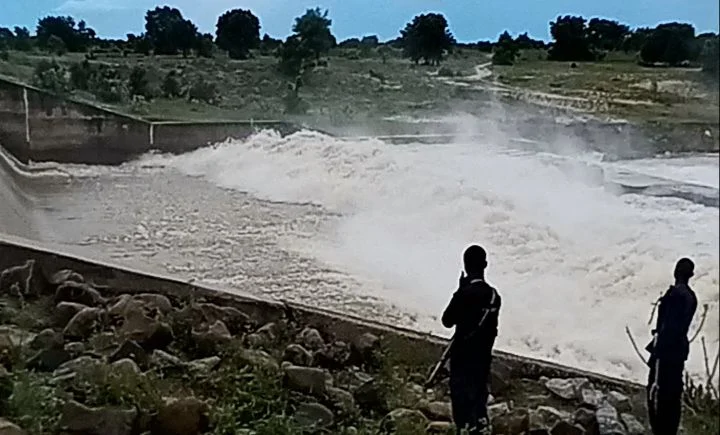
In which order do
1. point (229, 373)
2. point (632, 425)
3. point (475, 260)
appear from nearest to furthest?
point (632, 425) → point (475, 260) → point (229, 373)

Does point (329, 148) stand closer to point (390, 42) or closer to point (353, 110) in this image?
point (353, 110)

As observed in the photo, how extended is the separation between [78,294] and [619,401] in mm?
837

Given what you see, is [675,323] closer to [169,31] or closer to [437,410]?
[437,410]

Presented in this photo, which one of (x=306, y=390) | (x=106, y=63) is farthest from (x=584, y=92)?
(x=106, y=63)

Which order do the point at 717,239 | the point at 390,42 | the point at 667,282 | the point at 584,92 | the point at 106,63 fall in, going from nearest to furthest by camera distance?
the point at 717,239
the point at 667,282
the point at 584,92
the point at 390,42
the point at 106,63

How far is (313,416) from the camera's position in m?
1.12

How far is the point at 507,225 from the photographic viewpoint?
3.81ft

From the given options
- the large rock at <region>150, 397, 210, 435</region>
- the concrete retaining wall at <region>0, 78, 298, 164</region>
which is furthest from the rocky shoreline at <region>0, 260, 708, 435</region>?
the concrete retaining wall at <region>0, 78, 298, 164</region>

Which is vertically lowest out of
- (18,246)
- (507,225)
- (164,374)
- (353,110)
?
(164,374)

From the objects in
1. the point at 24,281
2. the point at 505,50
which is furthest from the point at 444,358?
the point at 24,281

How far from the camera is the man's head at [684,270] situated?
90cm

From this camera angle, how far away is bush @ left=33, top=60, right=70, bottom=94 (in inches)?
59.5

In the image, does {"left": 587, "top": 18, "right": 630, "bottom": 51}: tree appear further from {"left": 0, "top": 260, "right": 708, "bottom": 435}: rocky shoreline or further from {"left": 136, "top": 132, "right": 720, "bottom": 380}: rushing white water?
{"left": 0, "top": 260, "right": 708, "bottom": 435}: rocky shoreline

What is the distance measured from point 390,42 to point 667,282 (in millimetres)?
482
